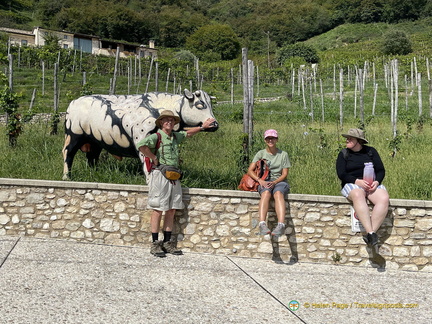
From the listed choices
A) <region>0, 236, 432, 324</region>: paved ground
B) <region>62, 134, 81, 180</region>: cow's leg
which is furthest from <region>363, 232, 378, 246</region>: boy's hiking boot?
<region>62, 134, 81, 180</region>: cow's leg

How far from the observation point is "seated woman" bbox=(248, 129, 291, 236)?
18.9 feet

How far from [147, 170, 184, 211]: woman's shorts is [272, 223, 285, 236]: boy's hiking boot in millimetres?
1212

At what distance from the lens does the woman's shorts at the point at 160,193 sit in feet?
19.2

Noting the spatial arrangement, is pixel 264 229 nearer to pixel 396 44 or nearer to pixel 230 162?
pixel 230 162

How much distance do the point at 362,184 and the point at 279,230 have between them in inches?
44.7

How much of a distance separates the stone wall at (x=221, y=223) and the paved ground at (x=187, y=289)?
172 mm

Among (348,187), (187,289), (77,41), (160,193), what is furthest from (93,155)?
(77,41)

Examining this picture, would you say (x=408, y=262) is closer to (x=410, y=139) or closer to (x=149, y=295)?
(x=149, y=295)

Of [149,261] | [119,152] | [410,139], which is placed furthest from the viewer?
[410,139]

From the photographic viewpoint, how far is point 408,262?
6000mm

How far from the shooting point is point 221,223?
20.6 feet

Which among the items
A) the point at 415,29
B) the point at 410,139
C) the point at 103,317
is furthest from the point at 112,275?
the point at 415,29

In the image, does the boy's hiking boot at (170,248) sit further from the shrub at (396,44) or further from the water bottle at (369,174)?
the shrub at (396,44)

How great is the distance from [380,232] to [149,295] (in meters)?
2.98
